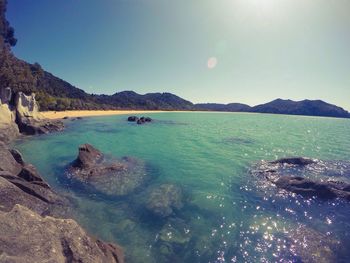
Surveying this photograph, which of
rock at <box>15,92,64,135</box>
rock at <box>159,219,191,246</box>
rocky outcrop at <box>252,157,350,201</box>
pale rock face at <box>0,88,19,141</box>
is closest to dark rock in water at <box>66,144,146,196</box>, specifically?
rock at <box>159,219,191,246</box>

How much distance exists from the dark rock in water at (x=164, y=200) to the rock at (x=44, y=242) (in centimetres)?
413

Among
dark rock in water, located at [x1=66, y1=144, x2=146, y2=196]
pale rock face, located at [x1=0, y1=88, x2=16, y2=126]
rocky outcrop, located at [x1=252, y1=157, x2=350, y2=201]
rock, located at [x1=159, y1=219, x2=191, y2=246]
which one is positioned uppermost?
pale rock face, located at [x1=0, y1=88, x2=16, y2=126]

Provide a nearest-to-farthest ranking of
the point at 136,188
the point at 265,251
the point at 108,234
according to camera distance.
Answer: the point at 265,251, the point at 108,234, the point at 136,188

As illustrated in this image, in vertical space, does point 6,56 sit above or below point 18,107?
above

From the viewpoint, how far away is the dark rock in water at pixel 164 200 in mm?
12074

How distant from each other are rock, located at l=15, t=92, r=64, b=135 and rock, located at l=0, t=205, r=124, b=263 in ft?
104

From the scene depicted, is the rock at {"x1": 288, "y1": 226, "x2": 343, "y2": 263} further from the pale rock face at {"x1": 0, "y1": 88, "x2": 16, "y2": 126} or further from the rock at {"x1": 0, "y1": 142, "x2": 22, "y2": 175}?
the pale rock face at {"x1": 0, "y1": 88, "x2": 16, "y2": 126}

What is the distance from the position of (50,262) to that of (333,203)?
14321 millimetres

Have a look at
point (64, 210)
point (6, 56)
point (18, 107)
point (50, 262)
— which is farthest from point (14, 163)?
point (6, 56)

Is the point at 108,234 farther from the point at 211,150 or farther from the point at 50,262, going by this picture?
the point at 211,150

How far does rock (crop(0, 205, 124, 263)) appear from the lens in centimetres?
588

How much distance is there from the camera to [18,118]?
3488cm

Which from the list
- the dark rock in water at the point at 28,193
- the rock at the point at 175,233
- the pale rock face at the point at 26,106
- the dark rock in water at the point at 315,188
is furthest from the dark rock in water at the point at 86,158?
the pale rock face at the point at 26,106

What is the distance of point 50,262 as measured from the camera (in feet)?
19.2
